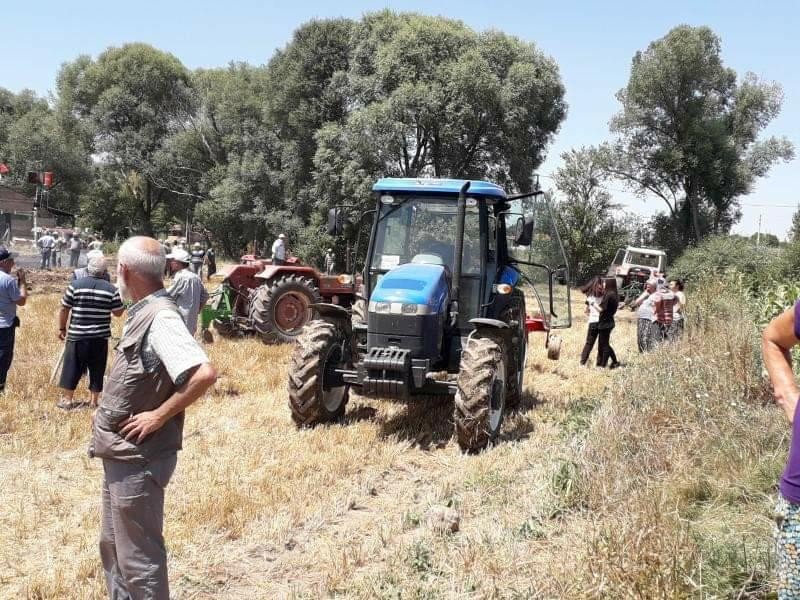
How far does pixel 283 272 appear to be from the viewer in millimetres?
10844

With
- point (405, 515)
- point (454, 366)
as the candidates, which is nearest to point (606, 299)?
point (454, 366)

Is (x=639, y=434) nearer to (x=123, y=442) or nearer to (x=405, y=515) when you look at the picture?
(x=405, y=515)

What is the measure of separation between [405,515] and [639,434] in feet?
5.56

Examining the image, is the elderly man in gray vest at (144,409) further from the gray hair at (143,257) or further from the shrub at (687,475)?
the shrub at (687,475)

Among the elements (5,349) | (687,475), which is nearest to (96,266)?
(5,349)

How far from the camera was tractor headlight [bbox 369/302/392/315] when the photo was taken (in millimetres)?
5918

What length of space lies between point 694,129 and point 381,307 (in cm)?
2758

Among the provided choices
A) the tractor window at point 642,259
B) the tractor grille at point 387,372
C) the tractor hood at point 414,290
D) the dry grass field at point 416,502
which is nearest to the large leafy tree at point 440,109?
the tractor window at point 642,259

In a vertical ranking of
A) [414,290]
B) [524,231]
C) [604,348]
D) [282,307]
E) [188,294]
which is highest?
[524,231]

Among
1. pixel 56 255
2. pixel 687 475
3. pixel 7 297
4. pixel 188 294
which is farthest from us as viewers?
pixel 56 255

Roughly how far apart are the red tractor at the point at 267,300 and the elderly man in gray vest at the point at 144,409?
717cm

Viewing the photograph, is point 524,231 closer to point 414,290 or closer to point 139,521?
point 414,290

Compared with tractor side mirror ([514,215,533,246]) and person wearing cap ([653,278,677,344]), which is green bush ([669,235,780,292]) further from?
tractor side mirror ([514,215,533,246])

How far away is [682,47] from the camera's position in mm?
29578
